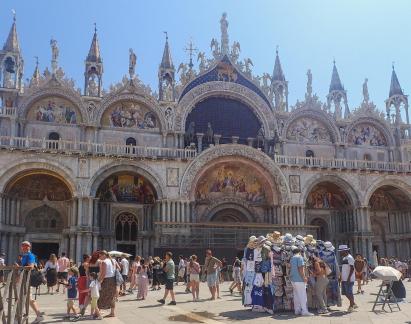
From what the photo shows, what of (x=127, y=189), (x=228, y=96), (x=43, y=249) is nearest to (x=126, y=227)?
(x=127, y=189)

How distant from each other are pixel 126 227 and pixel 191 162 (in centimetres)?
666

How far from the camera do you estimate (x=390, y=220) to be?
39375mm

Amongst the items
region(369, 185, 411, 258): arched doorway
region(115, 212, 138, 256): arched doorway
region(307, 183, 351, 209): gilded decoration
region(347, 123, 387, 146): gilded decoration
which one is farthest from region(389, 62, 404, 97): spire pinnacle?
region(115, 212, 138, 256): arched doorway

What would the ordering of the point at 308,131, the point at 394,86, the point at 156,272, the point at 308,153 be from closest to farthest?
1. the point at 156,272
2. the point at 308,153
3. the point at 308,131
4. the point at 394,86

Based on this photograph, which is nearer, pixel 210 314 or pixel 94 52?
pixel 210 314

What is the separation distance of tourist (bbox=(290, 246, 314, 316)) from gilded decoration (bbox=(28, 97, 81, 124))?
24241mm

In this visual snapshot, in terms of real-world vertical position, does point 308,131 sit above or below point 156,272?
above

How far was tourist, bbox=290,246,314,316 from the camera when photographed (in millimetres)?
13102

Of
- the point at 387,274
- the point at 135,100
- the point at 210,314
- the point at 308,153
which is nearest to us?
the point at 210,314

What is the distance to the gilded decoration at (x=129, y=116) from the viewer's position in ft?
114

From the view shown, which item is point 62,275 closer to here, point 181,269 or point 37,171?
point 181,269

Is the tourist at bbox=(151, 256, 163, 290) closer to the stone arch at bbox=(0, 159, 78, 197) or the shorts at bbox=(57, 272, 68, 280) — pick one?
the shorts at bbox=(57, 272, 68, 280)

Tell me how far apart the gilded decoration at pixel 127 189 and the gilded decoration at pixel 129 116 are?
3903 mm

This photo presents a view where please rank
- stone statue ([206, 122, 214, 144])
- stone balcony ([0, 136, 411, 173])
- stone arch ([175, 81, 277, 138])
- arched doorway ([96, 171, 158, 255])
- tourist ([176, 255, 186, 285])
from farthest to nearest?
stone statue ([206, 122, 214, 144]), stone arch ([175, 81, 277, 138]), arched doorway ([96, 171, 158, 255]), stone balcony ([0, 136, 411, 173]), tourist ([176, 255, 186, 285])
